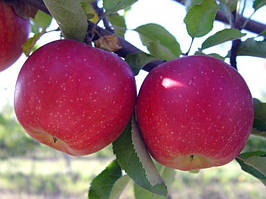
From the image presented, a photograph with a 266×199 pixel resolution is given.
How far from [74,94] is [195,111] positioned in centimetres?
23

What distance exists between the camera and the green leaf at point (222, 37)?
0.80 meters

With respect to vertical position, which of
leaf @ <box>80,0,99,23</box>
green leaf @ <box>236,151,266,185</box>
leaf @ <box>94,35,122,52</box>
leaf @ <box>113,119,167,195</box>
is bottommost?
green leaf @ <box>236,151,266,185</box>

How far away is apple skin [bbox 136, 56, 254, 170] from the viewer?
73 cm

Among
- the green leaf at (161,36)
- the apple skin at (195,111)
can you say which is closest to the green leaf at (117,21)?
the green leaf at (161,36)

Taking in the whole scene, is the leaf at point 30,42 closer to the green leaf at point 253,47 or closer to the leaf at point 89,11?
the leaf at point 89,11

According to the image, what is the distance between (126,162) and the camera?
2.50 ft

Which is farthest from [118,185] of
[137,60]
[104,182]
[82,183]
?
[82,183]

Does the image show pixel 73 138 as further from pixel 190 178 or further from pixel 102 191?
pixel 190 178

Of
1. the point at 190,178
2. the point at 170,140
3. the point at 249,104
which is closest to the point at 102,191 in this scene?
the point at 170,140

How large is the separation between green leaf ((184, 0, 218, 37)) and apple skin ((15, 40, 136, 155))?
20 centimetres

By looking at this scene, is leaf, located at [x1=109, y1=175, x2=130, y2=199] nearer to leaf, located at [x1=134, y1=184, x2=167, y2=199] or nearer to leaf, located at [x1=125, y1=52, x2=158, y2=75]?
leaf, located at [x1=134, y1=184, x2=167, y2=199]

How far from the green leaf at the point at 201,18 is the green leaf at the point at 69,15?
25cm

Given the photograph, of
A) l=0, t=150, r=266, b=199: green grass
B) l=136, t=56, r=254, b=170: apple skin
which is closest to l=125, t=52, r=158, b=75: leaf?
l=136, t=56, r=254, b=170: apple skin

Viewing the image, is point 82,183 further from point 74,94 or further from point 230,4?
point 74,94
